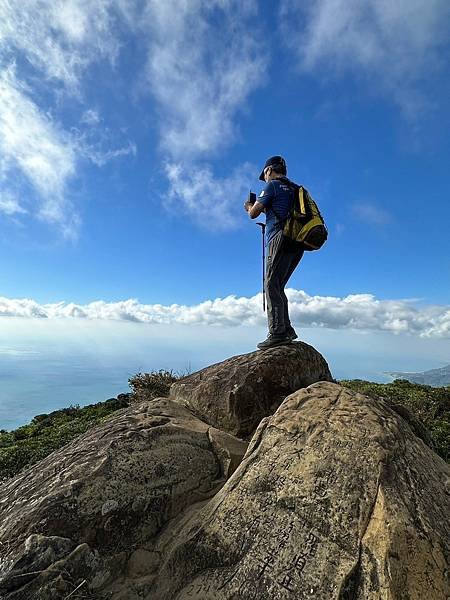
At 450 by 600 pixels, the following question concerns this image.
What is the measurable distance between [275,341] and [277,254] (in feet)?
7.27

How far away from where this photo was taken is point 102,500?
5938mm

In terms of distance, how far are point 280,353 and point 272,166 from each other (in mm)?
4968

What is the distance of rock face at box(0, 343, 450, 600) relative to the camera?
454cm

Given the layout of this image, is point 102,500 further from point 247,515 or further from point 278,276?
point 278,276

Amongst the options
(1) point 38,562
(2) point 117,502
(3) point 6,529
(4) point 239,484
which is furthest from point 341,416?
(3) point 6,529

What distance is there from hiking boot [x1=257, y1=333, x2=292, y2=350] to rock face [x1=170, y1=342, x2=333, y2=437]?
18 cm

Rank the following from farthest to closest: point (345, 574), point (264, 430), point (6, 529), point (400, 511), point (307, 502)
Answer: point (264, 430) → point (6, 529) → point (307, 502) → point (400, 511) → point (345, 574)

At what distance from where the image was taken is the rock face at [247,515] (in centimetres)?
454

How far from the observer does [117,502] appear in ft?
19.6

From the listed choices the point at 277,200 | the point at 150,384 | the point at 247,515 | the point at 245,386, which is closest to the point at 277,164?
the point at 277,200

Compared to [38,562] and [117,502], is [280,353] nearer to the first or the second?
[117,502]

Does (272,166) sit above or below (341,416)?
above

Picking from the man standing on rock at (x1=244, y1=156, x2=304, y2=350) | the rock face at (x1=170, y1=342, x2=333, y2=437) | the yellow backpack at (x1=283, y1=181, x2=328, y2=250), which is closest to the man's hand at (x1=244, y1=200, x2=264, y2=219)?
the man standing on rock at (x1=244, y1=156, x2=304, y2=350)

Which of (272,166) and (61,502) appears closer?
(61,502)
